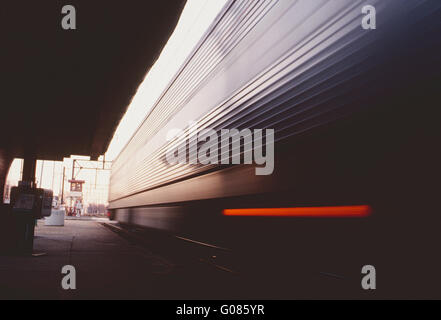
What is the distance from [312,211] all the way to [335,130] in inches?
30.5

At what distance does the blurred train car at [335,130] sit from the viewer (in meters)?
2.24

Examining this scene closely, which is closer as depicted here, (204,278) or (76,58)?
(76,58)

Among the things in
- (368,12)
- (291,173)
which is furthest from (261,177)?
(368,12)

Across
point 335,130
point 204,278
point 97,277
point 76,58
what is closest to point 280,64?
point 335,130

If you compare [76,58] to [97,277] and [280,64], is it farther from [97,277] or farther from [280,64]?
[97,277]

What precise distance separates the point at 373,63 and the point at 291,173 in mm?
1252

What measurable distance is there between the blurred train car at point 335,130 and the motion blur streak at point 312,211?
0.03 m

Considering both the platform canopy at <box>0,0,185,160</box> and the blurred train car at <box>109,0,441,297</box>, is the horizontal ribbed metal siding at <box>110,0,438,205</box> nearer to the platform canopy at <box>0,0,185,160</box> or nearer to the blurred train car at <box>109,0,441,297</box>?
the blurred train car at <box>109,0,441,297</box>

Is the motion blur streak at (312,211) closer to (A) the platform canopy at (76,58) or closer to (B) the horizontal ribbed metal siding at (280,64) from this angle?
(B) the horizontal ribbed metal siding at (280,64)

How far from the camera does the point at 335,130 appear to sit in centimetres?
282

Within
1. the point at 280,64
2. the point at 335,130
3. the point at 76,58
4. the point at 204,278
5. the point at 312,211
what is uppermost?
the point at 76,58

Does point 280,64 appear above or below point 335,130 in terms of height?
above
